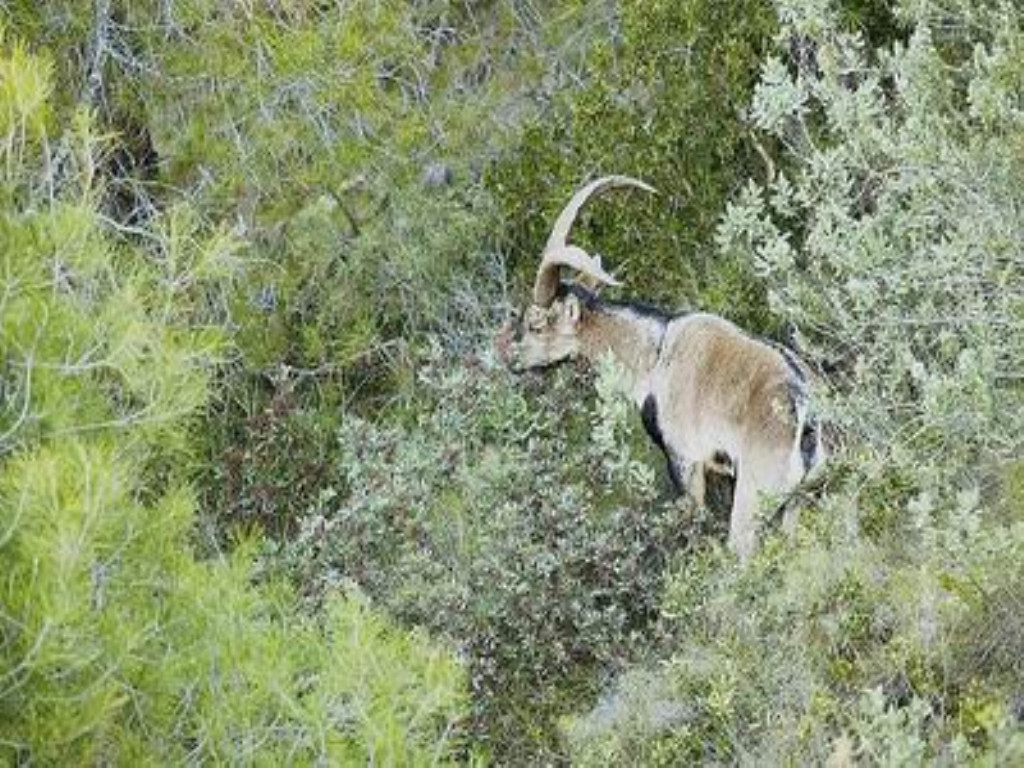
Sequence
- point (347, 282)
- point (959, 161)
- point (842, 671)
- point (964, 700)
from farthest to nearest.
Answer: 1. point (347, 282)
2. point (959, 161)
3. point (842, 671)
4. point (964, 700)

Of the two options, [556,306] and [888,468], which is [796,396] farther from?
[556,306]

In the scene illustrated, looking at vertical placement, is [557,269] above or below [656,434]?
Result: above

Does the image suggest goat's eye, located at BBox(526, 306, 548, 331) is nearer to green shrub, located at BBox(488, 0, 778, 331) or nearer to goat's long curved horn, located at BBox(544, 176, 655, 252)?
goat's long curved horn, located at BBox(544, 176, 655, 252)

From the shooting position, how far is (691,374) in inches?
374

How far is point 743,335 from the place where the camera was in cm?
942

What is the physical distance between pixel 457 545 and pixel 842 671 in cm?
294

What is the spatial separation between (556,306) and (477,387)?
625 mm

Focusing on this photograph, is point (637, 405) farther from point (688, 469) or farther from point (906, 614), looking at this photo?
point (906, 614)

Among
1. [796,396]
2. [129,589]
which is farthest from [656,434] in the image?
[129,589]

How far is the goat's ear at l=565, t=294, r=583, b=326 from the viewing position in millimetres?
10242

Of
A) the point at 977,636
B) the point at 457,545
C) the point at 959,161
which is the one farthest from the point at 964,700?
the point at 457,545

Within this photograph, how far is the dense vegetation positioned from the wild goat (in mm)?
192

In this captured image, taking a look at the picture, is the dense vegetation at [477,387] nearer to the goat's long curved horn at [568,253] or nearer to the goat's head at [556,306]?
the goat's head at [556,306]

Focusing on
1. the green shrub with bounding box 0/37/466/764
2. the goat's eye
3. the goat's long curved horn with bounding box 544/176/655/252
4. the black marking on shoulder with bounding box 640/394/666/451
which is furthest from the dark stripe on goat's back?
the green shrub with bounding box 0/37/466/764
